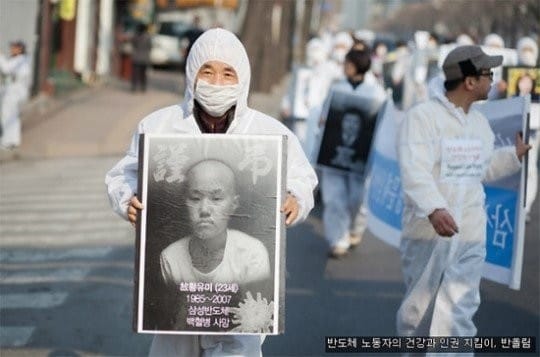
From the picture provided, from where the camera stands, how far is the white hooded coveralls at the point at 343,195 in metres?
11.7

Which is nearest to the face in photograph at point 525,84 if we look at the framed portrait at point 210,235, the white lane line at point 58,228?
the white lane line at point 58,228

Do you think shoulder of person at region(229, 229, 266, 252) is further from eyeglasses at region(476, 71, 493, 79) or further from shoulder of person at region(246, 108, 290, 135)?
eyeglasses at region(476, 71, 493, 79)

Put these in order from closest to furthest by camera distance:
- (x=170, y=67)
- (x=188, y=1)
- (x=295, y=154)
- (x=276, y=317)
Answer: (x=276, y=317), (x=295, y=154), (x=170, y=67), (x=188, y=1)

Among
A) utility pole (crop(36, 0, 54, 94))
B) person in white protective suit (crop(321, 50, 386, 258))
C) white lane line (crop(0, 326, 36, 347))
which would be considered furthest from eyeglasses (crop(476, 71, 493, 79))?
utility pole (crop(36, 0, 54, 94))

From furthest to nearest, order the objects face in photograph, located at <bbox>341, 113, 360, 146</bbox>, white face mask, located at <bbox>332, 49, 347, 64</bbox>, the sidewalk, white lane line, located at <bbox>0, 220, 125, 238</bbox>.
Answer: the sidewalk < white face mask, located at <bbox>332, 49, 347, 64</bbox> < white lane line, located at <bbox>0, 220, 125, 238</bbox> < face in photograph, located at <bbox>341, 113, 360, 146</bbox>

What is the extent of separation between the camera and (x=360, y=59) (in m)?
11.4

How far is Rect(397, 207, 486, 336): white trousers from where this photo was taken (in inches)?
262

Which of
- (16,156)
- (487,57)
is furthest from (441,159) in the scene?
(16,156)

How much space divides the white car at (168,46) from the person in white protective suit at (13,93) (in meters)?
27.5

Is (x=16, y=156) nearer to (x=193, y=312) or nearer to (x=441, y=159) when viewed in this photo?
(x=441, y=159)

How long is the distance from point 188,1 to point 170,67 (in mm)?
8247

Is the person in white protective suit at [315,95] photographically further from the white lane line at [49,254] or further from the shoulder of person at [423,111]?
the shoulder of person at [423,111]

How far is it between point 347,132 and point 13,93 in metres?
10.3
